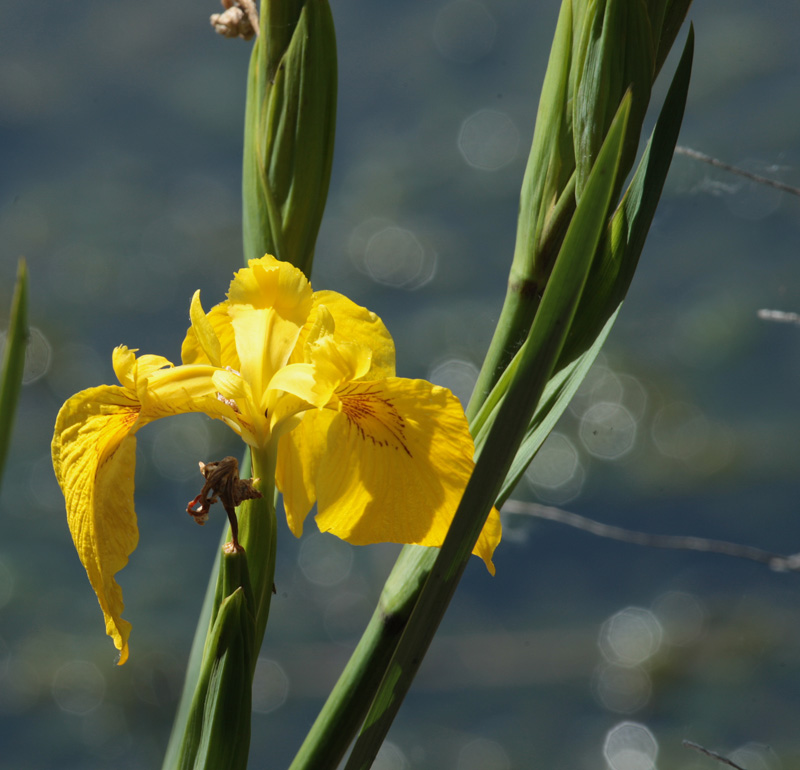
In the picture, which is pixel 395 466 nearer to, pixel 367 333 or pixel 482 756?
pixel 367 333

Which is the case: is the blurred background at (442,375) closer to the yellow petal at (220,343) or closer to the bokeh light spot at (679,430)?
the bokeh light spot at (679,430)

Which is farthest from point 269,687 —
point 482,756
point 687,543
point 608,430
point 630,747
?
point 687,543

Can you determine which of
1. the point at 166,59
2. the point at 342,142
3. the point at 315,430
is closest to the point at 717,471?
the point at 342,142

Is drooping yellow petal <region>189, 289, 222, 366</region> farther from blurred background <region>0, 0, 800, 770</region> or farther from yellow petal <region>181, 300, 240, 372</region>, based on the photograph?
blurred background <region>0, 0, 800, 770</region>

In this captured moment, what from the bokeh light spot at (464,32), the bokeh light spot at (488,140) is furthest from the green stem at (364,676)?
the bokeh light spot at (464,32)

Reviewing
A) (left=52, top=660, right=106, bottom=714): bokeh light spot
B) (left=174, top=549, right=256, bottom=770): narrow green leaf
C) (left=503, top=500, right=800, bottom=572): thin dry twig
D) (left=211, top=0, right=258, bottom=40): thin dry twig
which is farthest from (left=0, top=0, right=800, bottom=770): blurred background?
(left=174, top=549, right=256, bottom=770): narrow green leaf
